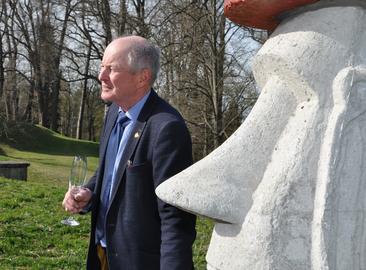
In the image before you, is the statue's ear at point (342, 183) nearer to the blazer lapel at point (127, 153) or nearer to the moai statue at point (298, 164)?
the moai statue at point (298, 164)

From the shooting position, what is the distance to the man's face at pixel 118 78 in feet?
9.38

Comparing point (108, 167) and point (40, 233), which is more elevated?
point (108, 167)

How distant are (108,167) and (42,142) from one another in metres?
28.2

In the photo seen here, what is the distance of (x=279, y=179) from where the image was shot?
1819mm

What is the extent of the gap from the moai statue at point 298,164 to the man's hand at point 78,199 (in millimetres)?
1133

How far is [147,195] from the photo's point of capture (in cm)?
276

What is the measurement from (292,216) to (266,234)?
0.31 feet

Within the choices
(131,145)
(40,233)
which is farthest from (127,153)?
Result: (40,233)

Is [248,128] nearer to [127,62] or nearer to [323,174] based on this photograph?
[323,174]

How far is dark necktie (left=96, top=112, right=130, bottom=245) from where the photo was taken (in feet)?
9.71

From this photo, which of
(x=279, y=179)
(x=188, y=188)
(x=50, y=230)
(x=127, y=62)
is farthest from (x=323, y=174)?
(x=50, y=230)

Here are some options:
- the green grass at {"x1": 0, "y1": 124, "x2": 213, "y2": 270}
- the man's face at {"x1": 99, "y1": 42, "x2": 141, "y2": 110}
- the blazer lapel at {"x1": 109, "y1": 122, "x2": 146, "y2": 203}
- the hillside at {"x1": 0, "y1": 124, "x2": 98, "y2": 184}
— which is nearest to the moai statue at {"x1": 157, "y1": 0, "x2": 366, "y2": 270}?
the blazer lapel at {"x1": 109, "y1": 122, "x2": 146, "y2": 203}

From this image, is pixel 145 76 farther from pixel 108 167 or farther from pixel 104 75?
pixel 108 167

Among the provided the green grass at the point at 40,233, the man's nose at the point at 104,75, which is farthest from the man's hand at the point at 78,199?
the green grass at the point at 40,233
